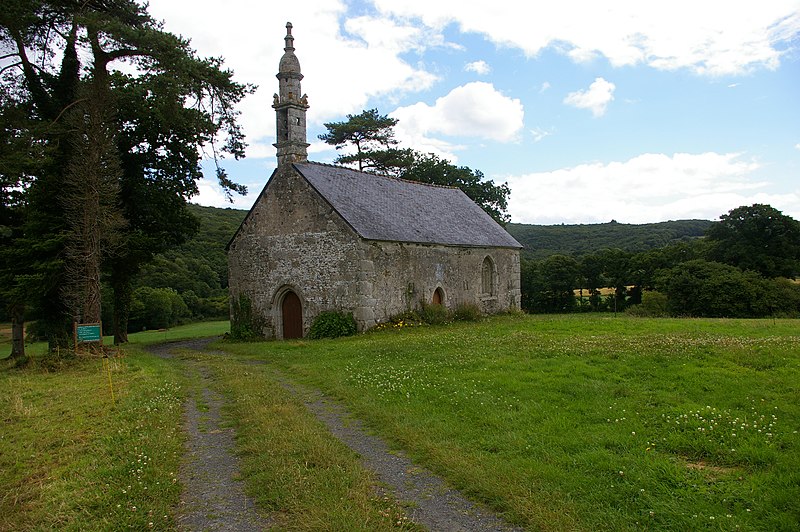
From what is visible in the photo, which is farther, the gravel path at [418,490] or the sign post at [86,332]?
the sign post at [86,332]

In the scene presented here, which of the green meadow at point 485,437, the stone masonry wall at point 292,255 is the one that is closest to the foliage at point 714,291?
the green meadow at point 485,437

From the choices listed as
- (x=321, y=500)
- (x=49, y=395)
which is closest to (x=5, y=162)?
(x=49, y=395)

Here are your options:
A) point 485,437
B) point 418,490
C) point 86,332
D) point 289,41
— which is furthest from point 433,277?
point 418,490

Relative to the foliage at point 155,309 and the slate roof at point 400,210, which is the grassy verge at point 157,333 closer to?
the foliage at point 155,309

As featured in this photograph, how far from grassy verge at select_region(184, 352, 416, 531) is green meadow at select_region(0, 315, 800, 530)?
3cm

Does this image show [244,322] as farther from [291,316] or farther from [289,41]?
[289,41]

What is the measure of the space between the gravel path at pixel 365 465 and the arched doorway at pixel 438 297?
54.9 feet

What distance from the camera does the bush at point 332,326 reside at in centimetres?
2119

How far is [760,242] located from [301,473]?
41816 millimetres

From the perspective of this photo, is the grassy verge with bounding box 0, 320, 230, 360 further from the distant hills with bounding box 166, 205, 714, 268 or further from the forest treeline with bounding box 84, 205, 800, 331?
the distant hills with bounding box 166, 205, 714, 268

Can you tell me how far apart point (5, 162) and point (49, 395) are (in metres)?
8.03

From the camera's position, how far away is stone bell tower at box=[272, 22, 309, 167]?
2377cm

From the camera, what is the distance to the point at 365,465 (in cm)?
681

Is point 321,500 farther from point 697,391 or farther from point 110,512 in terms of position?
point 697,391
